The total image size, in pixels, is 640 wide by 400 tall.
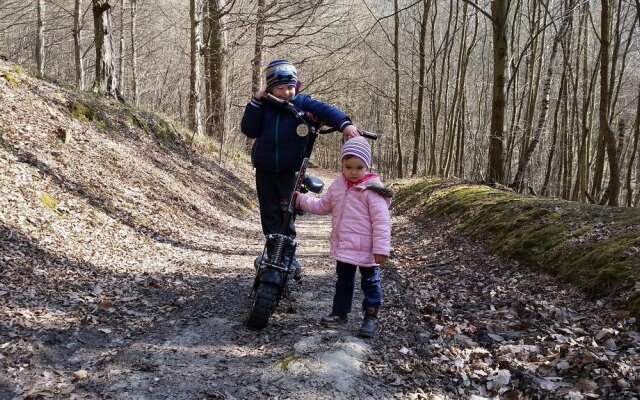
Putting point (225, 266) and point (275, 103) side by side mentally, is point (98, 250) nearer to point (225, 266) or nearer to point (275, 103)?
point (225, 266)

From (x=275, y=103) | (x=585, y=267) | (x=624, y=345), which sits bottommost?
(x=624, y=345)

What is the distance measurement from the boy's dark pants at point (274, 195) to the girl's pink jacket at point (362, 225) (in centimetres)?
65

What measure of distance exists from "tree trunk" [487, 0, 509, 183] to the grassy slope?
6.18ft

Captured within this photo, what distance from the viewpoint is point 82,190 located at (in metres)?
7.09

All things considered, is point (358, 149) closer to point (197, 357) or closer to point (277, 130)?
point (277, 130)

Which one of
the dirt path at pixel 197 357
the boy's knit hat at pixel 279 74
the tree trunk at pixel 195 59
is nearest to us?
the dirt path at pixel 197 357

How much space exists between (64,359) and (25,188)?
133 inches

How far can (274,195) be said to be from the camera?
462 cm

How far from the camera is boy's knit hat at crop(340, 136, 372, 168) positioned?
153 inches

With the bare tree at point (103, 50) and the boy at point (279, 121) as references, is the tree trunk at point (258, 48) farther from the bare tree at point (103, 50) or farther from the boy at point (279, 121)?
the boy at point (279, 121)

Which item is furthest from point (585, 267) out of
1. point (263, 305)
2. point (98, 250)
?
point (98, 250)

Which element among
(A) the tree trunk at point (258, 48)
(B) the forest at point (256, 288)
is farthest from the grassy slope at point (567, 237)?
(A) the tree trunk at point (258, 48)

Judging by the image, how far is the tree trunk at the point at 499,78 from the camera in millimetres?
10617

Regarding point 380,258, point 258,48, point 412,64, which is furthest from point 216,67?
point 380,258
